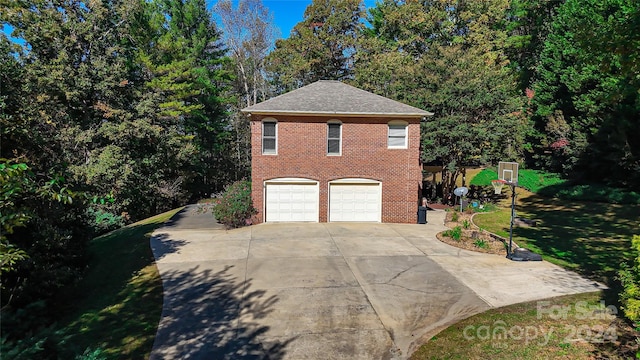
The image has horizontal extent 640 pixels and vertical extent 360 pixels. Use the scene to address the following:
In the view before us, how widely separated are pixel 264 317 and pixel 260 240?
6.60 metres

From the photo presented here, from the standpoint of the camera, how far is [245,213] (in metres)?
17.2

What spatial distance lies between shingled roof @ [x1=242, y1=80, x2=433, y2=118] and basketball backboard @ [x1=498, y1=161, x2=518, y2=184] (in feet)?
15.9

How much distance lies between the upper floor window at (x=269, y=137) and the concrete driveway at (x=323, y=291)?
4653 millimetres

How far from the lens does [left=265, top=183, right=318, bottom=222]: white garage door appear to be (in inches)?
699

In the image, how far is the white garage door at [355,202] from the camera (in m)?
18.1

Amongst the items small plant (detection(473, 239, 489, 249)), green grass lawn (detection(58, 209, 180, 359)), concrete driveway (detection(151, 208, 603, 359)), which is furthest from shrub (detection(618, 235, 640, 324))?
green grass lawn (detection(58, 209, 180, 359))

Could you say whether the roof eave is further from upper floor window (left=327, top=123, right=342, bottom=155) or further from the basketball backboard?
the basketball backboard

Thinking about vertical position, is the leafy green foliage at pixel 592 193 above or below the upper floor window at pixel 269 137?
below

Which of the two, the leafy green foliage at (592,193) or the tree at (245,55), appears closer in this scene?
the leafy green foliage at (592,193)

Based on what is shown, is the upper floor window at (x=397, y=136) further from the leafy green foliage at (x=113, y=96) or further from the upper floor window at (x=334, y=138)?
the leafy green foliage at (x=113, y=96)

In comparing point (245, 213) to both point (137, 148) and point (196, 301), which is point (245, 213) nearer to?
point (196, 301)

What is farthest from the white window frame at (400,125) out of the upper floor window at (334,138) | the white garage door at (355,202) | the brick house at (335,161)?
the upper floor window at (334,138)

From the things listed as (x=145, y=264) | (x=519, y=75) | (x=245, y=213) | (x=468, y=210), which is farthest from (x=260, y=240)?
(x=519, y=75)

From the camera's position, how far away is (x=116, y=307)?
850cm
